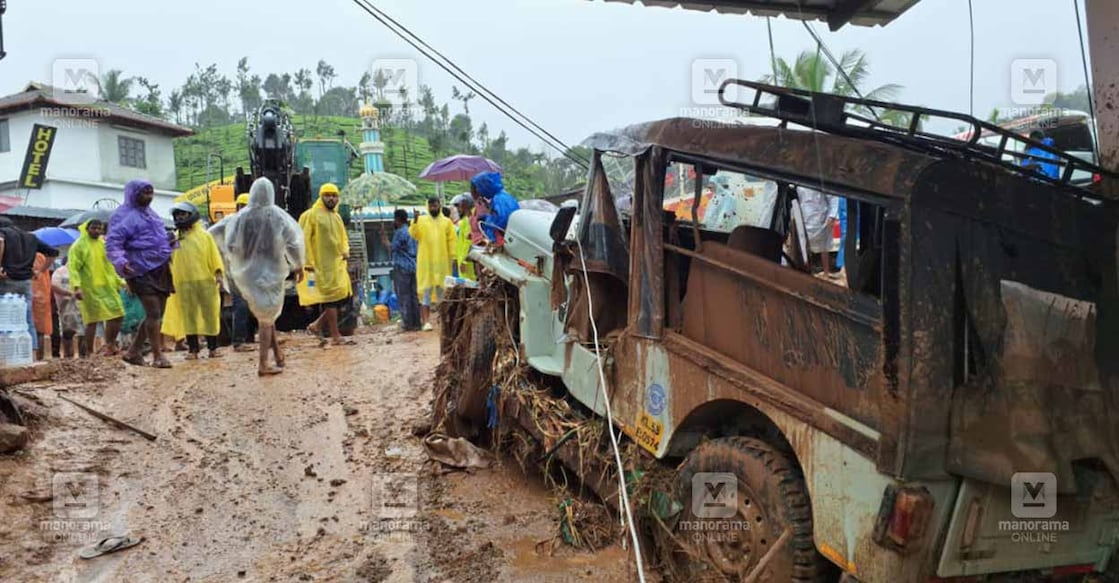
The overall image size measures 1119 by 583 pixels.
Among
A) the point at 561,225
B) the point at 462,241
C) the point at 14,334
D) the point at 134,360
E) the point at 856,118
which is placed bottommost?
the point at 134,360

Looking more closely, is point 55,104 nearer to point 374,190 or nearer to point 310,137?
point 374,190

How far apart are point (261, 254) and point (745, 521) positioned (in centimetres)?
593

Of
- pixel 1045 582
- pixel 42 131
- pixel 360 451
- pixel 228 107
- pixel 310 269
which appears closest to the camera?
pixel 1045 582

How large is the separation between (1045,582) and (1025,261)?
1.05 meters

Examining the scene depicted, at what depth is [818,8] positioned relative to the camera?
5.72 m

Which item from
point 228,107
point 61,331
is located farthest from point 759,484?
point 228,107

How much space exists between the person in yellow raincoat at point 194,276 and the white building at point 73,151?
21526 millimetres

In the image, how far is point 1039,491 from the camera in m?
2.39

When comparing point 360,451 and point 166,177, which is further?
point 166,177

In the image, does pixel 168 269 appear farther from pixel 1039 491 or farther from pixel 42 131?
pixel 42 131

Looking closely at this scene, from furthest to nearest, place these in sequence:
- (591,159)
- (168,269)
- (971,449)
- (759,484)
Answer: (168,269), (591,159), (759,484), (971,449)

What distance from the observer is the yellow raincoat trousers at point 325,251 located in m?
9.19

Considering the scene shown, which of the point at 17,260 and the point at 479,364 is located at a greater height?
the point at 17,260

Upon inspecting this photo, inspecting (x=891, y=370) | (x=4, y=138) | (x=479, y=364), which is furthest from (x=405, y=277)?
(x=4, y=138)
